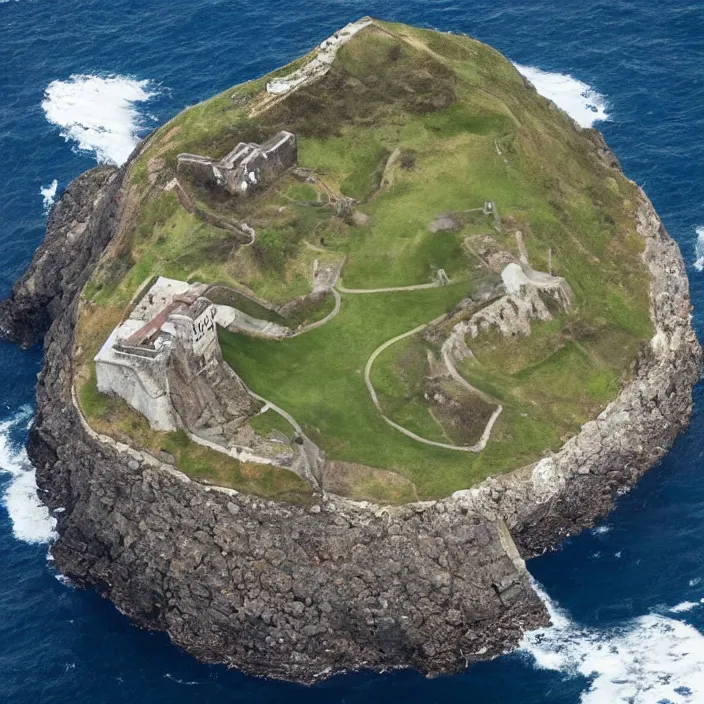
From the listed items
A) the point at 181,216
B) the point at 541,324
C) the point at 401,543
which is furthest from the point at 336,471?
the point at 181,216

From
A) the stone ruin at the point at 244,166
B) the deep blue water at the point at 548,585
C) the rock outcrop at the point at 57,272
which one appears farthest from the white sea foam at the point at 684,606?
the rock outcrop at the point at 57,272

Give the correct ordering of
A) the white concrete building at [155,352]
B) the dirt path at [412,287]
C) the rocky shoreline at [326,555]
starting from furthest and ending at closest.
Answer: the dirt path at [412,287] < the white concrete building at [155,352] < the rocky shoreline at [326,555]

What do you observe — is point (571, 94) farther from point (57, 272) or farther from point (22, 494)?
point (22, 494)

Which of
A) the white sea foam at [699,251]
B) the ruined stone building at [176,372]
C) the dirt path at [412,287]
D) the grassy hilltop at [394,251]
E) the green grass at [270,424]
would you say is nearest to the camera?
the green grass at [270,424]

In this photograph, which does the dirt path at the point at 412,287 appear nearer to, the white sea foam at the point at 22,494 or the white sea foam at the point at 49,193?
the white sea foam at the point at 22,494

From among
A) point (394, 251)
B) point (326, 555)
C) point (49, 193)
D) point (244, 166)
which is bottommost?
point (326, 555)

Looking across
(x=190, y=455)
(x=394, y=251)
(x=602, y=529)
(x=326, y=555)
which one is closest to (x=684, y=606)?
(x=602, y=529)

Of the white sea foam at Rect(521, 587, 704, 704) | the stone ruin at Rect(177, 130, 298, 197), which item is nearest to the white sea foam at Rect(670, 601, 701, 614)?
the white sea foam at Rect(521, 587, 704, 704)

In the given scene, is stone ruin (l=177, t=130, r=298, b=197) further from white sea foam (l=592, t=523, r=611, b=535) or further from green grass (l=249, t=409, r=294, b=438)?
white sea foam (l=592, t=523, r=611, b=535)
